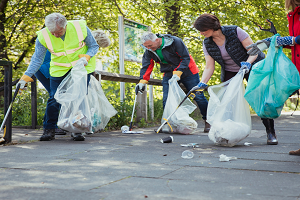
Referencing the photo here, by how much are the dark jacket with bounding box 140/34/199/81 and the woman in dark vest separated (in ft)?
3.70

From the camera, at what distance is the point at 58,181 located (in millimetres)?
2369

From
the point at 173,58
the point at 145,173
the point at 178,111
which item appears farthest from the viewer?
the point at 173,58

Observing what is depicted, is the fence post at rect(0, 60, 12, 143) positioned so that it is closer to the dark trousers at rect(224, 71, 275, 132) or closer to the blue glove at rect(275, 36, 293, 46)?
the dark trousers at rect(224, 71, 275, 132)

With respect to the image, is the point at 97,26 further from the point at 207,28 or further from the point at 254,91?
the point at 254,91

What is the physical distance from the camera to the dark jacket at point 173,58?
18.7 ft

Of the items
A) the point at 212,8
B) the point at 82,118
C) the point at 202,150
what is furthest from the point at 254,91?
the point at 212,8

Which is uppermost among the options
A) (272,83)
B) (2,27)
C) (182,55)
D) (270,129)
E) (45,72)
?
(2,27)

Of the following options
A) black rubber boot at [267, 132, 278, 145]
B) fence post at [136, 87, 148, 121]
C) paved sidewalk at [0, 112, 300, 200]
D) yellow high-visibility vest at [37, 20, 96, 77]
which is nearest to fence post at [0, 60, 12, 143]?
paved sidewalk at [0, 112, 300, 200]

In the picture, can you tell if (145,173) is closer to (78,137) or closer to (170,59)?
(78,137)

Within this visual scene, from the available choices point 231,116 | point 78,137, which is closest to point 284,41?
point 231,116

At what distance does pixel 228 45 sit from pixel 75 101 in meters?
2.01

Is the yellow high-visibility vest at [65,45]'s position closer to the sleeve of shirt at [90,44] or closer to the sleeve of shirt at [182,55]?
the sleeve of shirt at [90,44]

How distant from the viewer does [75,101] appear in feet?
14.5

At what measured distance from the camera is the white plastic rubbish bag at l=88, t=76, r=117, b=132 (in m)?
4.95
